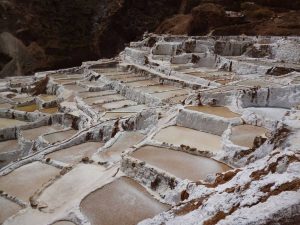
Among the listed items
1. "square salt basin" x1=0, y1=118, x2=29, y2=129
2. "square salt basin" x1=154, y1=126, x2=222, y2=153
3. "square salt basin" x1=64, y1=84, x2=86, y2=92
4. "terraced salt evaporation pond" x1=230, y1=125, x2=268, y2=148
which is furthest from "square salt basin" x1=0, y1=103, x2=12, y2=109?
"terraced salt evaporation pond" x1=230, y1=125, x2=268, y2=148

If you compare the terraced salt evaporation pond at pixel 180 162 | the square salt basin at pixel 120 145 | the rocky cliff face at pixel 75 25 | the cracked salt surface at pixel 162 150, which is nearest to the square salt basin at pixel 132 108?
the cracked salt surface at pixel 162 150

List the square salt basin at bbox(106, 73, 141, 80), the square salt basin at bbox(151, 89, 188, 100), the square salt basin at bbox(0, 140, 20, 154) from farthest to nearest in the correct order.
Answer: the square salt basin at bbox(106, 73, 141, 80)
the square salt basin at bbox(151, 89, 188, 100)
the square salt basin at bbox(0, 140, 20, 154)

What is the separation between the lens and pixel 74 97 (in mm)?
12047

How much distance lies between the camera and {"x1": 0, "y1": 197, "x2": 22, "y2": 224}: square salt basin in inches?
221

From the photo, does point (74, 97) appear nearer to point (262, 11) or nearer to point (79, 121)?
Result: point (79, 121)

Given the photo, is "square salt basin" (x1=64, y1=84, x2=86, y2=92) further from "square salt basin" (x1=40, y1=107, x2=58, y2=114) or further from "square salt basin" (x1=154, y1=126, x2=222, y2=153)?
"square salt basin" (x1=154, y1=126, x2=222, y2=153)

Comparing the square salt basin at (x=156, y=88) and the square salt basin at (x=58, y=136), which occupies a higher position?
the square salt basin at (x=156, y=88)

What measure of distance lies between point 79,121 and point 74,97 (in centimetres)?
198

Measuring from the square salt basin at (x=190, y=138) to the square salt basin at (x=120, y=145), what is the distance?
2.41 ft

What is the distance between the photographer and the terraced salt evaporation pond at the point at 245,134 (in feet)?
18.6

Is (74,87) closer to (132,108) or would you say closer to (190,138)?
(132,108)

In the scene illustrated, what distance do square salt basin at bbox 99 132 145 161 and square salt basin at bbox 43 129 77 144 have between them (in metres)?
2.45

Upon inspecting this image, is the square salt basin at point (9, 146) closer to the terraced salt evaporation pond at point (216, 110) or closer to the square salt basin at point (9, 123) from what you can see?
the square salt basin at point (9, 123)

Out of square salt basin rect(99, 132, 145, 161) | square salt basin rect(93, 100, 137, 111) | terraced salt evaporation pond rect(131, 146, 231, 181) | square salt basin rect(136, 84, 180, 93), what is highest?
terraced salt evaporation pond rect(131, 146, 231, 181)
